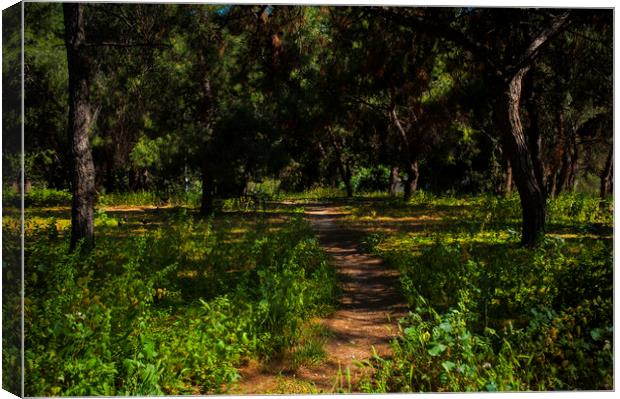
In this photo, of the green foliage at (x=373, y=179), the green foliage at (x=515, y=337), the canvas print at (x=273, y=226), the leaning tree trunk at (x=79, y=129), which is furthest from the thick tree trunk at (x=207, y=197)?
the green foliage at (x=373, y=179)

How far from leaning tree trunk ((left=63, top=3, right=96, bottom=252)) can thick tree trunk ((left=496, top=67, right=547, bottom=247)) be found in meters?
6.39

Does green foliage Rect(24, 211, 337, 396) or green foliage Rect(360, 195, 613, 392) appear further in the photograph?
green foliage Rect(360, 195, 613, 392)

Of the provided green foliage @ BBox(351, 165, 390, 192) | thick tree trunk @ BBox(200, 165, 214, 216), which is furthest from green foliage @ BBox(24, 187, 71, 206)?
green foliage @ BBox(351, 165, 390, 192)

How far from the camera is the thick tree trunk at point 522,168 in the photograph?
A: 9914mm

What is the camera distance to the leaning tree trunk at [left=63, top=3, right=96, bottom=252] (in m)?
8.55

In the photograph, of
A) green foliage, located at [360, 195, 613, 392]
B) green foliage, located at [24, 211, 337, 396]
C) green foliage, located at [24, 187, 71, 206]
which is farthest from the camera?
green foliage, located at [24, 187, 71, 206]

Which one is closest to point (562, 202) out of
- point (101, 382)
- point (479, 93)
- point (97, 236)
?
point (479, 93)

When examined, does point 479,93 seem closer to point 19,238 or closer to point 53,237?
point 53,237

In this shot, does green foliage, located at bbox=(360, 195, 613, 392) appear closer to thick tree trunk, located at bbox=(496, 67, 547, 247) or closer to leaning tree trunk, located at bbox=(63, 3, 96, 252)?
thick tree trunk, located at bbox=(496, 67, 547, 247)

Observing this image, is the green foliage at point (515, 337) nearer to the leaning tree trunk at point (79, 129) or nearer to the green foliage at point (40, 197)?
the green foliage at point (40, 197)

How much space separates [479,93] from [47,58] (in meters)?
10.4

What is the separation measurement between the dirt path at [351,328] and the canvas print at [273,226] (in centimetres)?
3

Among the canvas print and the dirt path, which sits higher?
the canvas print

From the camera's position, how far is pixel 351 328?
245 inches
